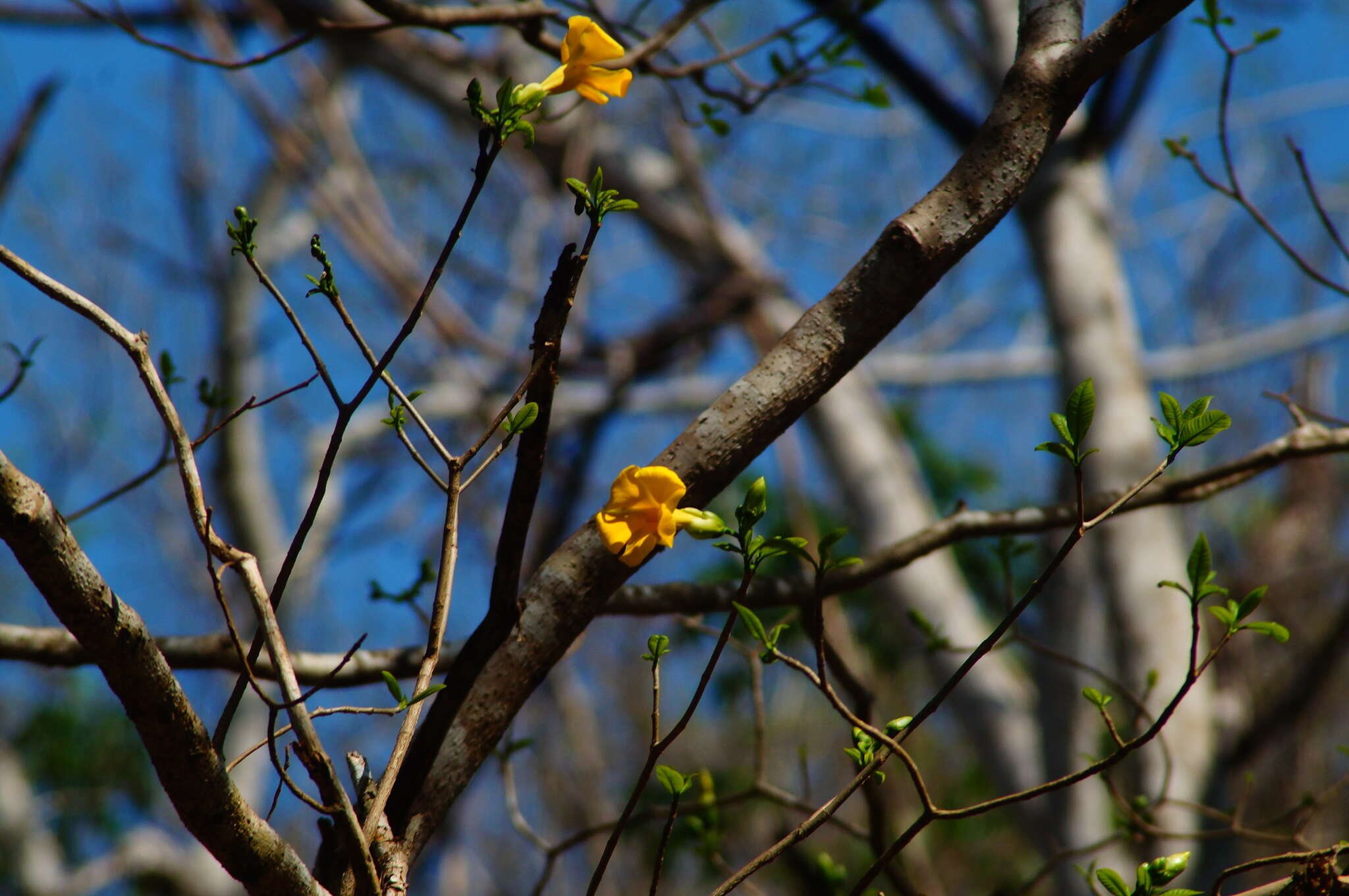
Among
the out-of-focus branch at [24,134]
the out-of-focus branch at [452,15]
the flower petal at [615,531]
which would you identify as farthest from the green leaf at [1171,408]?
the out-of-focus branch at [24,134]

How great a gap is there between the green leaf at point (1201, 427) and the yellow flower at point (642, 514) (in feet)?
1.20

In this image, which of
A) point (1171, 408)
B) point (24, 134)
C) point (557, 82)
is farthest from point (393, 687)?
point (24, 134)

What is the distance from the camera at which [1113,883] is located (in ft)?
2.41

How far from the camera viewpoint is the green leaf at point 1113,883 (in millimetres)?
718

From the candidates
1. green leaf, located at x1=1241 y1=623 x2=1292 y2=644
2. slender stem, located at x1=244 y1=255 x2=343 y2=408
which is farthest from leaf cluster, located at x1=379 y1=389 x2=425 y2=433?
green leaf, located at x1=1241 y1=623 x2=1292 y2=644

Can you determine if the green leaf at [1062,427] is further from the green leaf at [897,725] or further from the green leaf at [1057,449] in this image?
the green leaf at [897,725]

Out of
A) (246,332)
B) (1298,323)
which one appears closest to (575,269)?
(246,332)

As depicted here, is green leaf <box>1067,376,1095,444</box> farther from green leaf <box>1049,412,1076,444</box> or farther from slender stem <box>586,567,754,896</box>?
slender stem <box>586,567,754,896</box>

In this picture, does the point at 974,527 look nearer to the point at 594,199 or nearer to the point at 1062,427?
the point at 1062,427

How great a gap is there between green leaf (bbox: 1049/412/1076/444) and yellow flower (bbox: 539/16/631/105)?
1.41ft

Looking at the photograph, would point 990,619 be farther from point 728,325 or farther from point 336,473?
point 336,473

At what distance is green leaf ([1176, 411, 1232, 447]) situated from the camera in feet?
2.23

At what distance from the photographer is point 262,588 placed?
0.65 metres

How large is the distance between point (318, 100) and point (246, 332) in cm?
295
